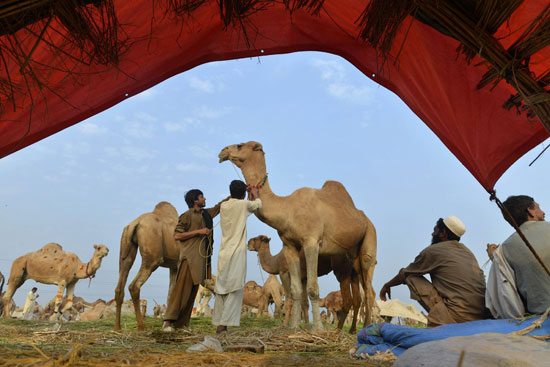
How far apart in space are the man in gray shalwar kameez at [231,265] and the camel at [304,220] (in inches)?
35.7

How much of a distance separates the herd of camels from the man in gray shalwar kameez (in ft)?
2.97

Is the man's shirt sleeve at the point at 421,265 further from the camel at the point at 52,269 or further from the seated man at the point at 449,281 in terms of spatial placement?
the camel at the point at 52,269

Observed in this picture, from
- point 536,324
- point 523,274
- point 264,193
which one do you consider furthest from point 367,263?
point 536,324

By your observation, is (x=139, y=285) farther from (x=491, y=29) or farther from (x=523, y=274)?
(x=491, y=29)

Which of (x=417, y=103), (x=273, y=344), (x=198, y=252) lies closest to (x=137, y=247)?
(x=198, y=252)

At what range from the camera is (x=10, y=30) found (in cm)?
229

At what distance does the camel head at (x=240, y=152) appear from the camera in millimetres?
7926

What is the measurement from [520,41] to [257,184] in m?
5.58

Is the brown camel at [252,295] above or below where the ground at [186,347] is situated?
above

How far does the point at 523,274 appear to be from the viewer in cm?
427

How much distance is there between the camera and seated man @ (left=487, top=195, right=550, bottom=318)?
4.16 meters

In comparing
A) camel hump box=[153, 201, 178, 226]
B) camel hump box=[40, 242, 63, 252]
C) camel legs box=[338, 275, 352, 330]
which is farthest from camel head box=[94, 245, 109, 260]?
camel legs box=[338, 275, 352, 330]

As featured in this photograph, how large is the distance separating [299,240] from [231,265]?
1.58 m

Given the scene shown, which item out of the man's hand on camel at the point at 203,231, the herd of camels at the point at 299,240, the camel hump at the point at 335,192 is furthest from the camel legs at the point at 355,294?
the man's hand on camel at the point at 203,231
